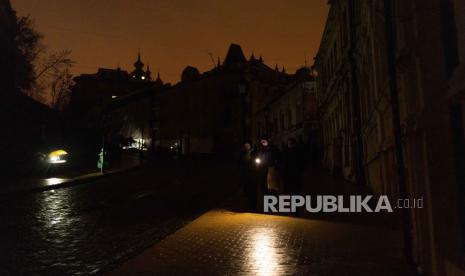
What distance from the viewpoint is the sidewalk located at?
19.5 ft

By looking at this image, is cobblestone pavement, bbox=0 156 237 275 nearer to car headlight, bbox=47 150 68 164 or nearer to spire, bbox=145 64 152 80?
car headlight, bbox=47 150 68 164

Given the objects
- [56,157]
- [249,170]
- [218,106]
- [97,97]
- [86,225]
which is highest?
[97,97]

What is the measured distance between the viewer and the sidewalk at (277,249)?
233 inches

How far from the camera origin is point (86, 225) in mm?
9867

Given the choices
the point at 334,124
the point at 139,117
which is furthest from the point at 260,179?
the point at 139,117

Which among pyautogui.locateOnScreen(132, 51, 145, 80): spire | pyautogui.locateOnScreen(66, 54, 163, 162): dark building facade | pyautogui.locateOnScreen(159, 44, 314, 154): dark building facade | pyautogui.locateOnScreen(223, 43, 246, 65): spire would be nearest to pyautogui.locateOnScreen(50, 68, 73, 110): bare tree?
pyautogui.locateOnScreen(66, 54, 163, 162): dark building facade

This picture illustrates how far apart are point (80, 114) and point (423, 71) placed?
116ft

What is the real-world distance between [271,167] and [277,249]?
14.7 ft

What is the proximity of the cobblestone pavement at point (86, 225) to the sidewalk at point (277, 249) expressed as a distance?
0.59m

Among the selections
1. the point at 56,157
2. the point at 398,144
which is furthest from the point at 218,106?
the point at 398,144

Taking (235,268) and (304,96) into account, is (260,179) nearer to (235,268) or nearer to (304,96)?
(235,268)

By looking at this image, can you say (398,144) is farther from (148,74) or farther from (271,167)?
(148,74)

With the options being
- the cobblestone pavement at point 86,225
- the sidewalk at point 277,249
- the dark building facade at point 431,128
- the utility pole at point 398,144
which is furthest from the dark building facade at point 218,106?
the dark building facade at point 431,128

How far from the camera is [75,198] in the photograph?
50.2ft
